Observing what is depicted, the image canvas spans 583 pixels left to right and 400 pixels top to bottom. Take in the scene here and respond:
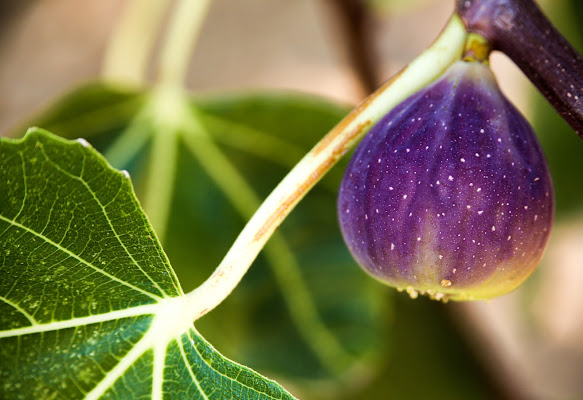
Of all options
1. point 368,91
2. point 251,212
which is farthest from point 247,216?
point 368,91

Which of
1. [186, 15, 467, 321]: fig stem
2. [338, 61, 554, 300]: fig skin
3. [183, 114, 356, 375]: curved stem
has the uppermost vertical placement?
[183, 114, 356, 375]: curved stem

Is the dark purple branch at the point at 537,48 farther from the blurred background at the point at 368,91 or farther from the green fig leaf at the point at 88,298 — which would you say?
the blurred background at the point at 368,91

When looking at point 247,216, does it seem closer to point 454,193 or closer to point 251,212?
point 251,212

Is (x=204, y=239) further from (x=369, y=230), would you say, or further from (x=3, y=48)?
(x=3, y=48)

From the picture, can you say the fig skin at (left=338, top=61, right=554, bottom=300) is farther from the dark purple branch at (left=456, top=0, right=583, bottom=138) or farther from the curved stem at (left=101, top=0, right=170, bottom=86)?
the curved stem at (left=101, top=0, right=170, bottom=86)

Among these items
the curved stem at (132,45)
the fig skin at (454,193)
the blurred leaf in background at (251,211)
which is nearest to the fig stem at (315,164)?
the fig skin at (454,193)

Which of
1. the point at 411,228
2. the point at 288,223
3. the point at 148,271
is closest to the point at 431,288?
the point at 411,228

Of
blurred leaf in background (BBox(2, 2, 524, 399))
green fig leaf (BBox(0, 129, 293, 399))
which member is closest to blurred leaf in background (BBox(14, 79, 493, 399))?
blurred leaf in background (BBox(2, 2, 524, 399))
